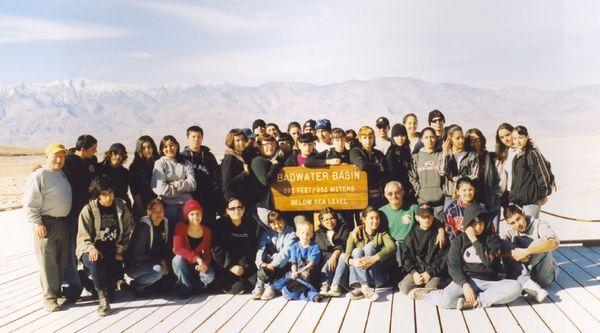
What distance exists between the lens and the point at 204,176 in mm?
6672

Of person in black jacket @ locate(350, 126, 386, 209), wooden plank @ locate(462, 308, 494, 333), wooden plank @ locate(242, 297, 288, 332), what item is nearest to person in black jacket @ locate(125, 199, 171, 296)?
wooden plank @ locate(242, 297, 288, 332)

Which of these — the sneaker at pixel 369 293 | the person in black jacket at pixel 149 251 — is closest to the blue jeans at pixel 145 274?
the person in black jacket at pixel 149 251

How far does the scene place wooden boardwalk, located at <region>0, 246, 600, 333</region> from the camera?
4.88 meters

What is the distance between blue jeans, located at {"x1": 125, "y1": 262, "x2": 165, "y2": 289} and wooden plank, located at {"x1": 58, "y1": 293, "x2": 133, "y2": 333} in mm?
226

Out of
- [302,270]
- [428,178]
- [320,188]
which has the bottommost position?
[302,270]

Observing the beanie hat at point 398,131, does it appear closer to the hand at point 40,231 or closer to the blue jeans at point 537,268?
the blue jeans at point 537,268

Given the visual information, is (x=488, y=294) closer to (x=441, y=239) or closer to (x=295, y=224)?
(x=441, y=239)

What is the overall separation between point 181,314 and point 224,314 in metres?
0.46

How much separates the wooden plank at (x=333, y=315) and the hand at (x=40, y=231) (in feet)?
10.3

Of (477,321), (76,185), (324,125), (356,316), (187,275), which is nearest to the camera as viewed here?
(477,321)

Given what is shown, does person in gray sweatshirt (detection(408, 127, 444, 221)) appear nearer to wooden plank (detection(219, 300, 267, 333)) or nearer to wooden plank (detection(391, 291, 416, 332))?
wooden plank (detection(391, 291, 416, 332))

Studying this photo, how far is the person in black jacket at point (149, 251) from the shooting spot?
605 cm

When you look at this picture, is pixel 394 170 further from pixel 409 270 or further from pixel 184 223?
pixel 184 223

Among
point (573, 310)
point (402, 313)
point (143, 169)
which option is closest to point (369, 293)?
point (402, 313)
